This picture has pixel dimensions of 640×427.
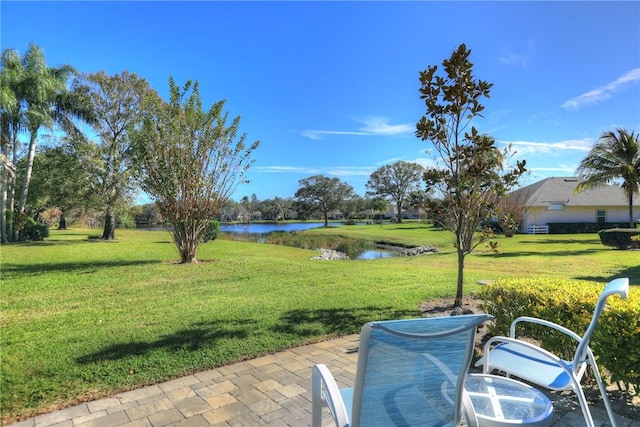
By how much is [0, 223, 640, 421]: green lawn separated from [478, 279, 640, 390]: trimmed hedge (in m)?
1.94

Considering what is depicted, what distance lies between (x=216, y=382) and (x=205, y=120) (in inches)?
364

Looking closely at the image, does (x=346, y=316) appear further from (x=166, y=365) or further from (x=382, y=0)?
(x=382, y=0)

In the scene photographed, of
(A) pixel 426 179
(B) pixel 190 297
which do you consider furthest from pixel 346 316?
(B) pixel 190 297

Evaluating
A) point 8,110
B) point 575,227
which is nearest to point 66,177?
point 8,110

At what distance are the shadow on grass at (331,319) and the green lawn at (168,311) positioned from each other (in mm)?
15

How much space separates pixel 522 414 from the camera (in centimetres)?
196

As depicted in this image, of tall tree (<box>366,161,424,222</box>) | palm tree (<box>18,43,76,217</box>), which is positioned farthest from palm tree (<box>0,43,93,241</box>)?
tall tree (<box>366,161,424,222</box>)

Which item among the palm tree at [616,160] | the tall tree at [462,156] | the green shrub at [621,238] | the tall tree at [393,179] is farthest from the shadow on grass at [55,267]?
the tall tree at [393,179]

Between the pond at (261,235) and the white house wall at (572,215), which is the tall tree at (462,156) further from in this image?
the white house wall at (572,215)

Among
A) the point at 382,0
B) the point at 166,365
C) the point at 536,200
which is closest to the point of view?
the point at 166,365

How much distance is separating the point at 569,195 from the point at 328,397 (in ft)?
115

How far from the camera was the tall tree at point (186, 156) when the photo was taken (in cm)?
1066

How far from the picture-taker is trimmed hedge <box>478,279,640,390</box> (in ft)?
8.68

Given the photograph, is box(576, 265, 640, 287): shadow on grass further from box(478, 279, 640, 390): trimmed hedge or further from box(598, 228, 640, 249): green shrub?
box(598, 228, 640, 249): green shrub
